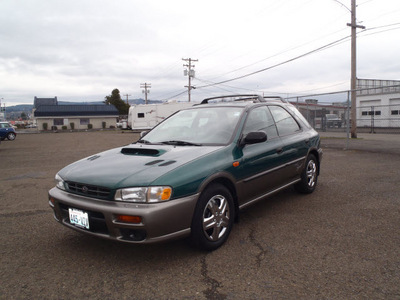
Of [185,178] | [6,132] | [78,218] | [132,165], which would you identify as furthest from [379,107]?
[6,132]

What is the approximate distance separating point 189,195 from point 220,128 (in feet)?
4.00

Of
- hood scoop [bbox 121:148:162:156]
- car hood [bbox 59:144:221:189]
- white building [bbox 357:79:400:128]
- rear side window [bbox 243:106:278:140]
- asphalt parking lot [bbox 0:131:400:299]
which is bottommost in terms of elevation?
asphalt parking lot [bbox 0:131:400:299]

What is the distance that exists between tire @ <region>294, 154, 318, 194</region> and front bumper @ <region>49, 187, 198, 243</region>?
2643mm

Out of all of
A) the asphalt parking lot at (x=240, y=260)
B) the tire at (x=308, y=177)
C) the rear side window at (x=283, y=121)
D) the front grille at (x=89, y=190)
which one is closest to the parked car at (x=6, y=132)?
the asphalt parking lot at (x=240, y=260)

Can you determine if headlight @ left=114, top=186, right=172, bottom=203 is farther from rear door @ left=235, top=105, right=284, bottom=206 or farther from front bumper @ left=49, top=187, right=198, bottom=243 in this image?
rear door @ left=235, top=105, right=284, bottom=206

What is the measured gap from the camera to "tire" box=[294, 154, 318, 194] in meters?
4.73

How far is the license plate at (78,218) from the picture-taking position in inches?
106

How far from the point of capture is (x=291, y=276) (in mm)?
2502

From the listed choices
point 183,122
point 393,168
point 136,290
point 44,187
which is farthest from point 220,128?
point 393,168

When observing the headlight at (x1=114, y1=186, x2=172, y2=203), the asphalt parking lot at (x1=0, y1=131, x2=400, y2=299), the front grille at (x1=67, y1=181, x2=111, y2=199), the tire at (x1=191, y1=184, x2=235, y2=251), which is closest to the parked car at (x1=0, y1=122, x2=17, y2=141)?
the asphalt parking lot at (x1=0, y1=131, x2=400, y2=299)

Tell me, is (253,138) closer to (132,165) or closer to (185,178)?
(185,178)

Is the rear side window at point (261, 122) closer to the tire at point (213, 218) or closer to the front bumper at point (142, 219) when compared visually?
the tire at point (213, 218)

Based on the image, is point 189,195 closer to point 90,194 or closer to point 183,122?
point 90,194

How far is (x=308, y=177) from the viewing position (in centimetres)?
488
